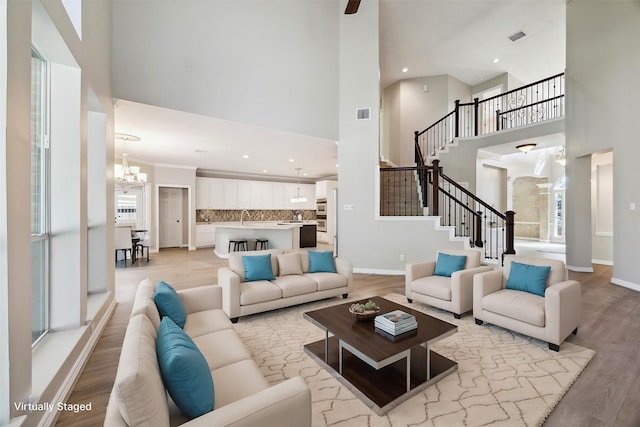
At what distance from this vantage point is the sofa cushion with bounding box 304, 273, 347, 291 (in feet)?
12.9

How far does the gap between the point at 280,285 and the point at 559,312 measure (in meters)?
2.87

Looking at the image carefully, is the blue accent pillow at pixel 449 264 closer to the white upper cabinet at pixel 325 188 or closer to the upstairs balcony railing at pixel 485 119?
the upstairs balcony railing at pixel 485 119

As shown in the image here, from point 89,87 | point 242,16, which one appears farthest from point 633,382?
point 242,16

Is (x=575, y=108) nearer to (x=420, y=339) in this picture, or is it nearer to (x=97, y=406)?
(x=420, y=339)

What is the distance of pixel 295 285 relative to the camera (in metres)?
3.71

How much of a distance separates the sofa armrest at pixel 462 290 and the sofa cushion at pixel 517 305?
0.87 ft

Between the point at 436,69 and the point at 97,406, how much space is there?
10174 mm

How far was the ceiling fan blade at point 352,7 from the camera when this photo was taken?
5309mm

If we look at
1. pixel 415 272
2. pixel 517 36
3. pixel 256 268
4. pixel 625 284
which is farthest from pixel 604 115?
pixel 256 268

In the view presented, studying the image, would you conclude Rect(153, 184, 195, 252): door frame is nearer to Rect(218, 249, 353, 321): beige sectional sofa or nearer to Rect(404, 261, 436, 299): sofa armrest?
Rect(218, 249, 353, 321): beige sectional sofa

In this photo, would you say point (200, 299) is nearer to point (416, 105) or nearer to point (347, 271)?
point (347, 271)

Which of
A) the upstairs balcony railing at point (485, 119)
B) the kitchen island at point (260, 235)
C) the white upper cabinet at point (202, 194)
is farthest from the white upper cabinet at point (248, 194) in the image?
the upstairs balcony railing at point (485, 119)

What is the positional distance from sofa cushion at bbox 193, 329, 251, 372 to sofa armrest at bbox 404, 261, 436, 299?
8.37ft

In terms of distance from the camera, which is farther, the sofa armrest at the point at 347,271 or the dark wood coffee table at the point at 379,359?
the sofa armrest at the point at 347,271
